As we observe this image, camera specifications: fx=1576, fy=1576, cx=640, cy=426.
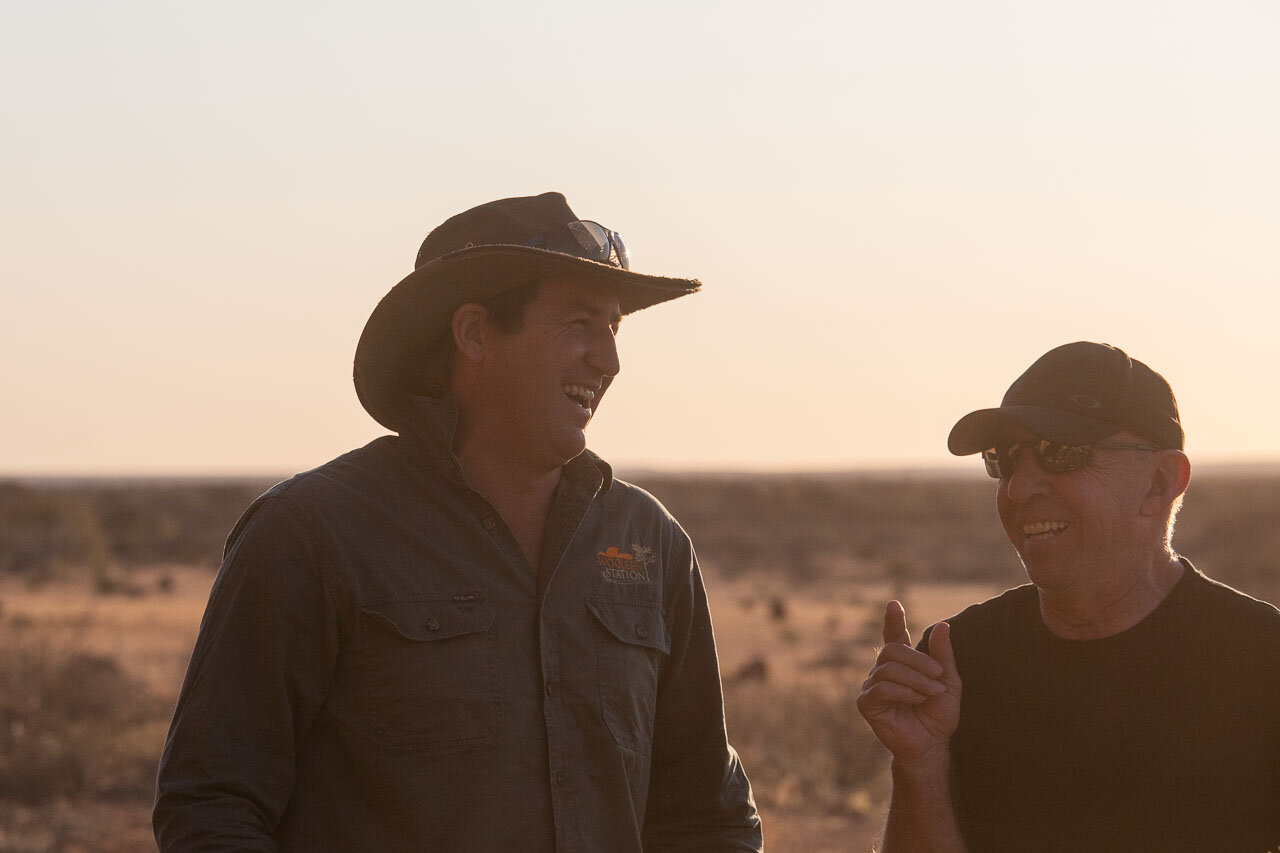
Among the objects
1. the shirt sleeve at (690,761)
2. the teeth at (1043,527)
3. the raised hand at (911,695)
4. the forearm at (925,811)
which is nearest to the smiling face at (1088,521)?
the teeth at (1043,527)

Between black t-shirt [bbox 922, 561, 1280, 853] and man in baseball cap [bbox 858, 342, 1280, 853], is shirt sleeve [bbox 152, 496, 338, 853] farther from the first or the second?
black t-shirt [bbox 922, 561, 1280, 853]

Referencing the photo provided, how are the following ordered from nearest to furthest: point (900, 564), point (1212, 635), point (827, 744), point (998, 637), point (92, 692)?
point (1212, 635) → point (998, 637) → point (827, 744) → point (92, 692) → point (900, 564)

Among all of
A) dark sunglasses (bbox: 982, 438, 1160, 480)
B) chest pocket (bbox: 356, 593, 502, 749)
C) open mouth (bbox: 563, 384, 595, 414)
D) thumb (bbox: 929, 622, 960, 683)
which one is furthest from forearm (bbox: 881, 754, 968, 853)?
open mouth (bbox: 563, 384, 595, 414)

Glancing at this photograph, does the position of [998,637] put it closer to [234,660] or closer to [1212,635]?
[1212,635]

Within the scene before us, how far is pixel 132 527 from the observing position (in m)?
49.1

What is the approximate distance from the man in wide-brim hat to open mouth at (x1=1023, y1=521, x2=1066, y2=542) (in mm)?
843

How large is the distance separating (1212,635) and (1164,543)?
28 cm

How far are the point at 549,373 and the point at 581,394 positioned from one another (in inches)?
4.3

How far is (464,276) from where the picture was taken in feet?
12.2

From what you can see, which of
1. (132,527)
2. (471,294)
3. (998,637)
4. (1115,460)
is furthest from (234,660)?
(132,527)

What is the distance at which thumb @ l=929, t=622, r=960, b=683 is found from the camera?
381cm

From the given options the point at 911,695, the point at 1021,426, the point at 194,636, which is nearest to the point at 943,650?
the point at 911,695

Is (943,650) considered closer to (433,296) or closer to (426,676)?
(426,676)

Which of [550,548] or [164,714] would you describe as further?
[164,714]
